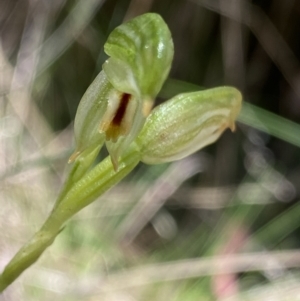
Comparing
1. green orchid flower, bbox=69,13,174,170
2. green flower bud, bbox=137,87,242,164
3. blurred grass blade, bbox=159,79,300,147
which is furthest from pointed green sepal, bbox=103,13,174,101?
blurred grass blade, bbox=159,79,300,147

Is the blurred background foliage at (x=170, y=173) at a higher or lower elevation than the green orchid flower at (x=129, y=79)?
lower

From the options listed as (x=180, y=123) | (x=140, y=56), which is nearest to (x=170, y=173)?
(x=180, y=123)

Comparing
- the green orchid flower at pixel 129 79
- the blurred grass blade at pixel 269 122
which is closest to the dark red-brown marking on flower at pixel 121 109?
the green orchid flower at pixel 129 79

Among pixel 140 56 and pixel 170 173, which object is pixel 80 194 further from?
pixel 170 173

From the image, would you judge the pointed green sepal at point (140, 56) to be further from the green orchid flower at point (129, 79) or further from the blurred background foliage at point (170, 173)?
the blurred background foliage at point (170, 173)

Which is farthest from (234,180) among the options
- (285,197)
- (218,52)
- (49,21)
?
(49,21)

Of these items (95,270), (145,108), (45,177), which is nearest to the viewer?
(145,108)

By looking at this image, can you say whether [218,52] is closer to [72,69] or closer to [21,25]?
[72,69]
